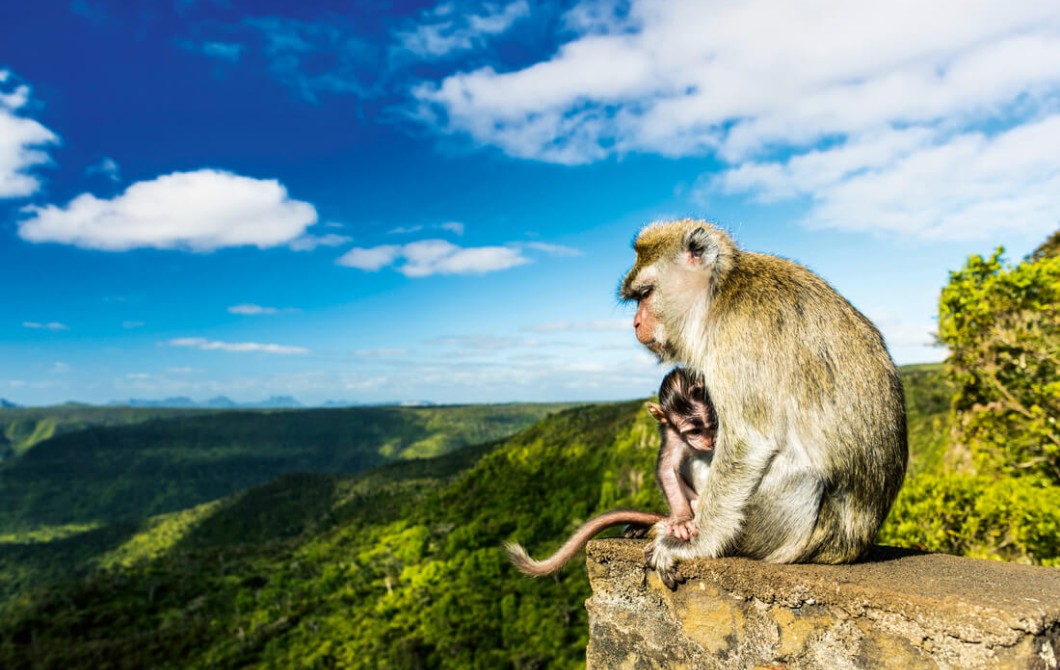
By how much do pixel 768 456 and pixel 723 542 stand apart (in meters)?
0.53

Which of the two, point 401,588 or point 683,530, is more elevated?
point 683,530

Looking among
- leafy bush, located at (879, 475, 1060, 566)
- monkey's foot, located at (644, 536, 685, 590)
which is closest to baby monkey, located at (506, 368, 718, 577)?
monkey's foot, located at (644, 536, 685, 590)

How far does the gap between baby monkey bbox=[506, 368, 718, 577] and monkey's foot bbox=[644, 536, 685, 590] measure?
297mm

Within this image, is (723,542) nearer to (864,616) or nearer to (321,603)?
(864,616)

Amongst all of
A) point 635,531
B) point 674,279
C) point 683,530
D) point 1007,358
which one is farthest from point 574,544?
point 1007,358

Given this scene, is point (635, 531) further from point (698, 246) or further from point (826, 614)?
point (698, 246)

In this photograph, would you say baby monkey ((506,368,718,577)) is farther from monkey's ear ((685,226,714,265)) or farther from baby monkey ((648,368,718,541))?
monkey's ear ((685,226,714,265))

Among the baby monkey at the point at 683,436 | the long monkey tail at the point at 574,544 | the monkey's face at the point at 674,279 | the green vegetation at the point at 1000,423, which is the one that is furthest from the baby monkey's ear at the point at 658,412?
the green vegetation at the point at 1000,423

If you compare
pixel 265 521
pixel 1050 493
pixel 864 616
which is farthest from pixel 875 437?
pixel 265 521

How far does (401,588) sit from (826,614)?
5043cm

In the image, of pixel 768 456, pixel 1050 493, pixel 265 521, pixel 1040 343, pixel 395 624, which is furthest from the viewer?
pixel 265 521

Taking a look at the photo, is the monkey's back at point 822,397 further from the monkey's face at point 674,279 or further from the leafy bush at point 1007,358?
the leafy bush at point 1007,358

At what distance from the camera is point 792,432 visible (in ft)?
10.2

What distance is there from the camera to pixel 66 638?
55.2m
